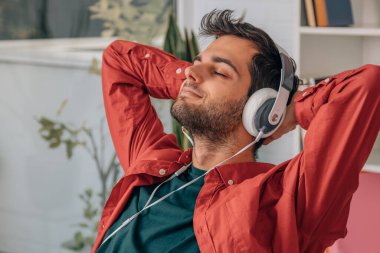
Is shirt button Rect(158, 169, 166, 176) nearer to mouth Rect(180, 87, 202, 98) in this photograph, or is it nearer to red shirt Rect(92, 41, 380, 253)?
Result: red shirt Rect(92, 41, 380, 253)

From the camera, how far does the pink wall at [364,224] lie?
108 inches

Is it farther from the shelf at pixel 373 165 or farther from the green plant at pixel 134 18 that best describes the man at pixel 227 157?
the green plant at pixel 134 18

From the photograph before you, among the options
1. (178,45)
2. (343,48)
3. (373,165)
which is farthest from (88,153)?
(373,165)

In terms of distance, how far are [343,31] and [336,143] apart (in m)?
1.45

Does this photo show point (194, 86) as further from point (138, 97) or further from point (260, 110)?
point (138, 97)

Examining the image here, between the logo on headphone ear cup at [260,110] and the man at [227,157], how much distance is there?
41mm

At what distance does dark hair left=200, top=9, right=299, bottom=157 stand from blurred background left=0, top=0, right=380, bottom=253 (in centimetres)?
156

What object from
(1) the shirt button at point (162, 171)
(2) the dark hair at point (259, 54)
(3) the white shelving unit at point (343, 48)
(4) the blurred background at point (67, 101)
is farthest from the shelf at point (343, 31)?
(1) the shirt button at point (162, 171)

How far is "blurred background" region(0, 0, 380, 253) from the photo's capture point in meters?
3.64

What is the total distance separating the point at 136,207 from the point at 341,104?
616mm

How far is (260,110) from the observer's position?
6.11 ft

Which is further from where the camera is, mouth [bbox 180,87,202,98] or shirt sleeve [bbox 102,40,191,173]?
shirt sleeve [bbox 102,40,191,173]

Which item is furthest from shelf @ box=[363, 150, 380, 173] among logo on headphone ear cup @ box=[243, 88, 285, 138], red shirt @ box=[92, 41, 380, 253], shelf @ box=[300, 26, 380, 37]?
logo on headphone ear cup @ box=[243, 88, 285, 138]

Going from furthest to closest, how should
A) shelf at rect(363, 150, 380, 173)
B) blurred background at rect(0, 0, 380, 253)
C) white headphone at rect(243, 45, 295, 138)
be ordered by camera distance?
blurred background at rect(0, 0, 380, 253) < shelf at rect(363, 150, 380, 173) < white headphone at rect(243, 45, 295, 138)
